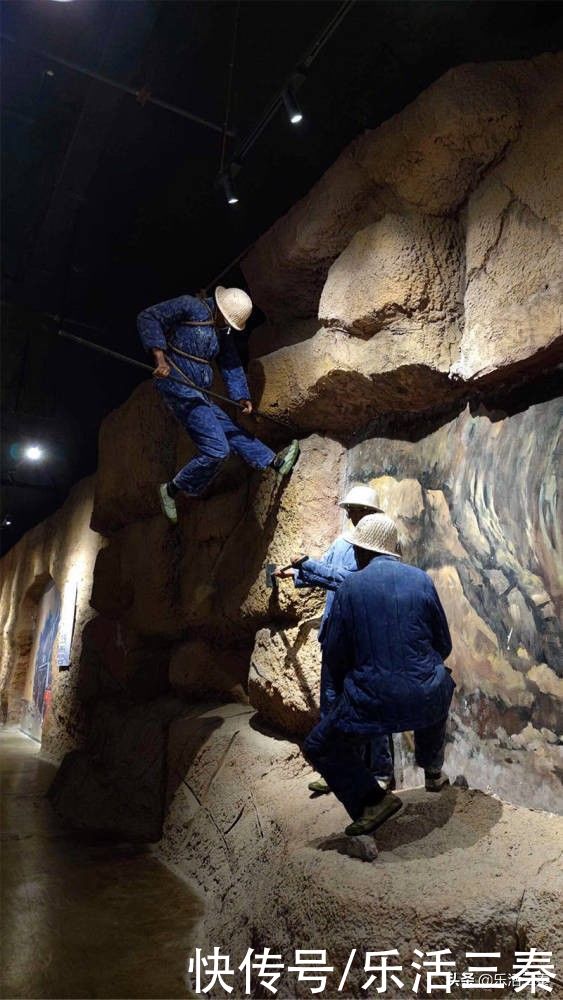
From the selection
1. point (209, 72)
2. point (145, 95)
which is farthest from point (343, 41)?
point (145, 95)

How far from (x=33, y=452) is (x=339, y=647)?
7550 millimetres

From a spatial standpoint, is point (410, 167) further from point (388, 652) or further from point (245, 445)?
point (388, 652)

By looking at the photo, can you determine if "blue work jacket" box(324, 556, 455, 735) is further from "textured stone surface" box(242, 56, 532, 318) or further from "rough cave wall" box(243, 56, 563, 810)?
"textured stone surface" box(242, 56, 532, 318)

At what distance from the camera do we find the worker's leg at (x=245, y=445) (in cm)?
462

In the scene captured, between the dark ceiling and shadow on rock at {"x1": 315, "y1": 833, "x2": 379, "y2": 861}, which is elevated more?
the dark ceiling

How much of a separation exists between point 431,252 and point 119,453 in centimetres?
401

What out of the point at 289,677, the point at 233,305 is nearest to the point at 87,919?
the point at 289,677

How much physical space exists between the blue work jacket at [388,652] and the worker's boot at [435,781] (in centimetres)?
56

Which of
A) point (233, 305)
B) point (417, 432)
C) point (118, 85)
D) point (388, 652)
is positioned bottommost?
point (388, 652)

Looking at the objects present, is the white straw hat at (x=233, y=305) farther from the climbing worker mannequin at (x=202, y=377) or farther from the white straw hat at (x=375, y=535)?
the white straw hat at (x=375, y=535)

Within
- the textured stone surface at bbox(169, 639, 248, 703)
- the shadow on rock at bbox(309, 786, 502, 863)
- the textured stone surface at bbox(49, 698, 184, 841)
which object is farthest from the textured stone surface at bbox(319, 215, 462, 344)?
the textured stone surface at bbox(49, 698, 184, 841)

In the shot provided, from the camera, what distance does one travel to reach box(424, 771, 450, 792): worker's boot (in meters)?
3.16

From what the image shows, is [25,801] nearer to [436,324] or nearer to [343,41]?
[436,324]

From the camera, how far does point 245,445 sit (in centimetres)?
464
